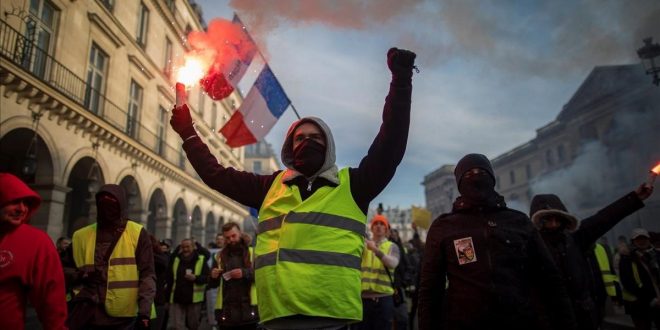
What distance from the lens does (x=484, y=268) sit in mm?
2477

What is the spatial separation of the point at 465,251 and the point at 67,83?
13981mm

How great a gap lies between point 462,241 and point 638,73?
33508 mm

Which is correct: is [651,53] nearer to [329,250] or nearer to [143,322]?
[329,250]

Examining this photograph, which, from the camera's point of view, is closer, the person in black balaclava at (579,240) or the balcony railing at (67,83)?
the person in black balaclava at (579,240)

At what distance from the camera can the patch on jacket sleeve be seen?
2.56 meters

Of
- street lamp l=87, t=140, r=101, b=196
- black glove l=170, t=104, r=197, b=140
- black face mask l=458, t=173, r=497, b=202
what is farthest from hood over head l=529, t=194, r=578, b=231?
street lamp l=87, t=140, r=101, b=196

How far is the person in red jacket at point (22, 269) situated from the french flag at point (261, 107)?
28.8 ft

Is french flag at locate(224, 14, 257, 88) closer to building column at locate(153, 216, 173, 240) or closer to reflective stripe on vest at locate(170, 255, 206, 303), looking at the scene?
reflective stripe on vest at locate(170, 255, 206, 303)

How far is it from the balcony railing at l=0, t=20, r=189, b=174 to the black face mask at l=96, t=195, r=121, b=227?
851cm

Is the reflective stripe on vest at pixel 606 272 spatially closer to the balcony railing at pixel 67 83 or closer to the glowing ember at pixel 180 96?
the glowing ember at pixel 180 96

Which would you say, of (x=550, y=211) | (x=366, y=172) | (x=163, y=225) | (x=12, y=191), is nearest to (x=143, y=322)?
(x=12, y=191)

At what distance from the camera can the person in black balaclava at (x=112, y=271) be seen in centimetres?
341

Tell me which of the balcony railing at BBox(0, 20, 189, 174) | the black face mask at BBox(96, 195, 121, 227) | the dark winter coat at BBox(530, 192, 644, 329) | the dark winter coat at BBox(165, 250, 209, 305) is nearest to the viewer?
the dark winter coat at BBox(530, 192, 644, 329)

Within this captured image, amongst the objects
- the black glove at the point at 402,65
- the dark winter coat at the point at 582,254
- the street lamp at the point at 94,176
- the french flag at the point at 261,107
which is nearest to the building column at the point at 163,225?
the street lamp at the point at 94,176
